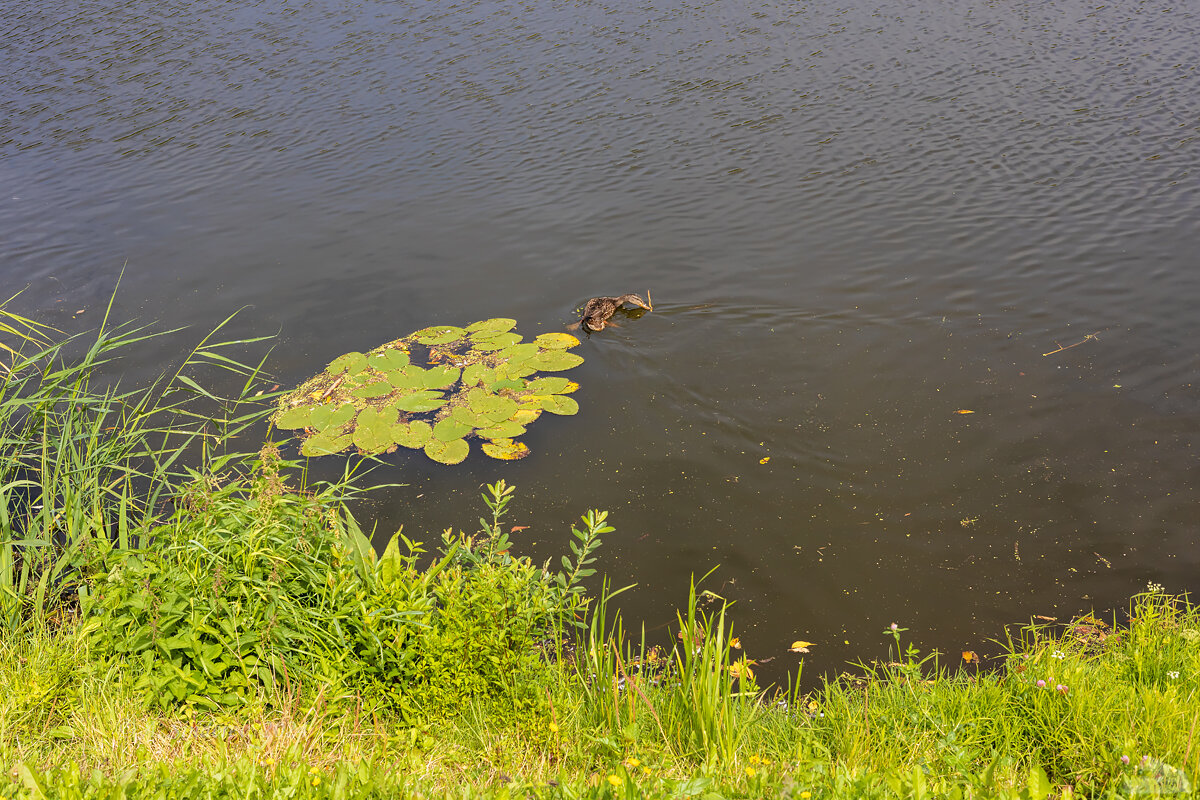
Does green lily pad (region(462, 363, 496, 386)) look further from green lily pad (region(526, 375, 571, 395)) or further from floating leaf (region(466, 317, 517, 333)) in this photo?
floating leaf (region(466, 317, 517, 333))

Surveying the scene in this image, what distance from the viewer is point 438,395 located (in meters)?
5.86

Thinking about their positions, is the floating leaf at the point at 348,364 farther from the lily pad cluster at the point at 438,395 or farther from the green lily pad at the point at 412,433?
the green lily pad at the point at 412,433

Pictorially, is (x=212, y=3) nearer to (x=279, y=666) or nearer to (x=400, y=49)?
(x=400, y=49)

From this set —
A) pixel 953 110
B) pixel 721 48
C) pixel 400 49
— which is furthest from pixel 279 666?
pixel 400 49

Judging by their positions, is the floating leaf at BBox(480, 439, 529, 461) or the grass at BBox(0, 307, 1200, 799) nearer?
the grass at BBox(0, 307, 1200, 799)

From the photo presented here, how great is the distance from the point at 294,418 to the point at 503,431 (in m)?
1.53

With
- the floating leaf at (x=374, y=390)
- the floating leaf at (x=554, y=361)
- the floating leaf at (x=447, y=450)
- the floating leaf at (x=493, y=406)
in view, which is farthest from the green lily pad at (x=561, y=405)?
the floating leaf at (x=374, y=390)

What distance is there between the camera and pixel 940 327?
6.21 m

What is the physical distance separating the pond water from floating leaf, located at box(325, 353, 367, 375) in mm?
280

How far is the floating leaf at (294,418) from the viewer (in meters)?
5.65

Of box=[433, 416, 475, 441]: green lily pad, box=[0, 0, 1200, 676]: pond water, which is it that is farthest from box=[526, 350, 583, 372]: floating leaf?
box=[433, 416, 475, 441]: green lily pad

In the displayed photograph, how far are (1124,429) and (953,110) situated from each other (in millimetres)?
6327

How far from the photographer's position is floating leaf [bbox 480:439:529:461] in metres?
5.27

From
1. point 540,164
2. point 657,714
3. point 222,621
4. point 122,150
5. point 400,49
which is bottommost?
point 657,714
